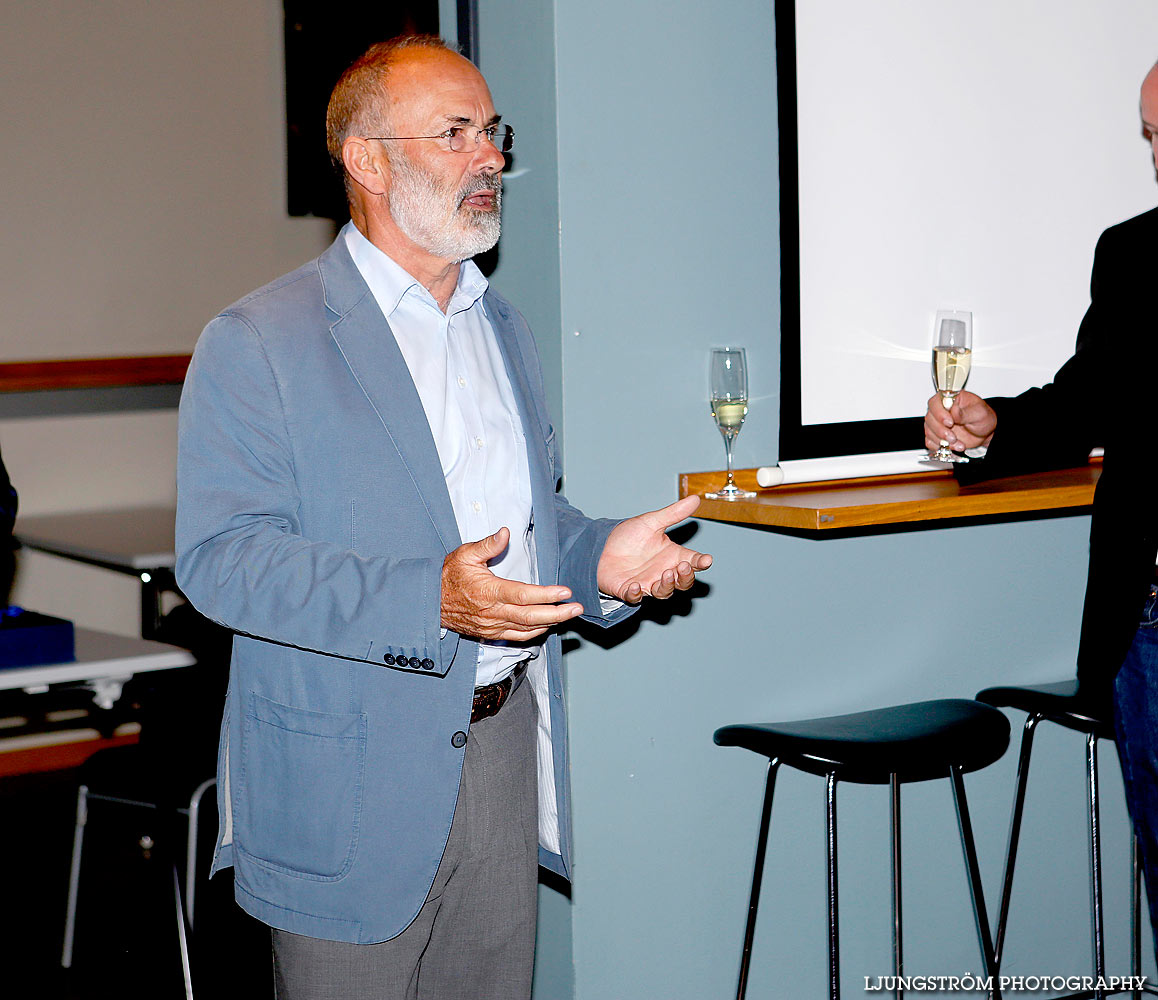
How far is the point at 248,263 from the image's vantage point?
18.3ft

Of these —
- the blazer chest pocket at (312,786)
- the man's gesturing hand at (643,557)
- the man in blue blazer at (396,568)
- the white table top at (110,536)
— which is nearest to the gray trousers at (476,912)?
the man in blue blazer at (396,568)

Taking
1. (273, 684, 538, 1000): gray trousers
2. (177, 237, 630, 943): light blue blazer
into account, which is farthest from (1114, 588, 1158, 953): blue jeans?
(177, 237, 630, 943): light blue blazer

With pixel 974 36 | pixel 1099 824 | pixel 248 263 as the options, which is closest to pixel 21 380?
pixel 248 263

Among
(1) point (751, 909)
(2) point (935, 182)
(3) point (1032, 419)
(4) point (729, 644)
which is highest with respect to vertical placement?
(2) point (935, 182)

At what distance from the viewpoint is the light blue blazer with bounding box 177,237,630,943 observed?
1602 mm

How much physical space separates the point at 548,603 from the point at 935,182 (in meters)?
1.56

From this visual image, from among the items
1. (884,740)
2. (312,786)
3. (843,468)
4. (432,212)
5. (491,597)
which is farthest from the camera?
(843,468)

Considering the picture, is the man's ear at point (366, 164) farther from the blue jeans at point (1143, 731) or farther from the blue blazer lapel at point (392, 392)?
the blue jeans at point (1143, 731)

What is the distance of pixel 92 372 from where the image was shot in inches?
197

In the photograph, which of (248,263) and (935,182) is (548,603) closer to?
(935,182)

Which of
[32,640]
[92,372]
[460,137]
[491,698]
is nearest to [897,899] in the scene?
[491,698]

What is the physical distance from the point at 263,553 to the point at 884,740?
1.21m

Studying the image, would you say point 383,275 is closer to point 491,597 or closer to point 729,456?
point 491,597

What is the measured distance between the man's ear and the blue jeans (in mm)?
1432
